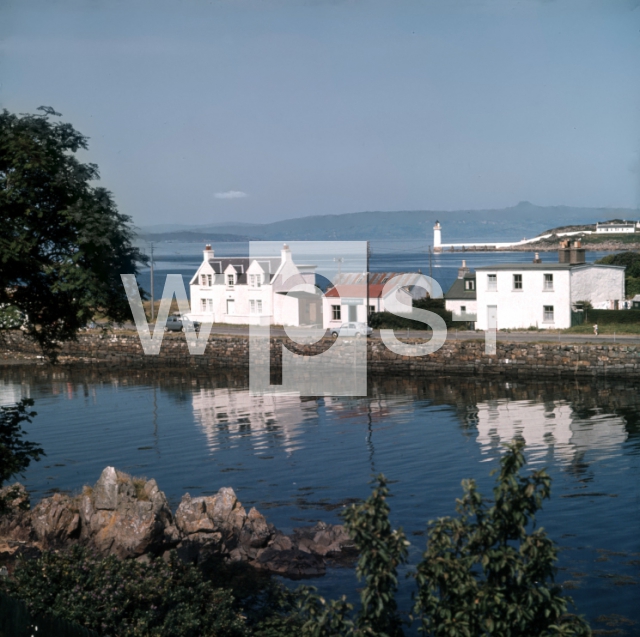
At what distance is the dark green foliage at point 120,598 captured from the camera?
362 inches

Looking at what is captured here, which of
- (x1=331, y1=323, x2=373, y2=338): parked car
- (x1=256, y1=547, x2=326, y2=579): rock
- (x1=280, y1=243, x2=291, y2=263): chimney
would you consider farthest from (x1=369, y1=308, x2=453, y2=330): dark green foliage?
(x1=256, y1=547, x2=326, y2=579): rock

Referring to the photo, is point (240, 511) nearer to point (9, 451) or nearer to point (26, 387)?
point (9, 451)

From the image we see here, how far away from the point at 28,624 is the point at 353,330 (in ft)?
138

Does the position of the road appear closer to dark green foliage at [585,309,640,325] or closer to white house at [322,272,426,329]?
white house at [322,272,426,329]

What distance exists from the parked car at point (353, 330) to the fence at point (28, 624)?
40.9 metres

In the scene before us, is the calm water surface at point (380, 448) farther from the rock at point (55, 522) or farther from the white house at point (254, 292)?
the white house at point (254, 292)

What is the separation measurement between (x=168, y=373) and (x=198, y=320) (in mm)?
9915

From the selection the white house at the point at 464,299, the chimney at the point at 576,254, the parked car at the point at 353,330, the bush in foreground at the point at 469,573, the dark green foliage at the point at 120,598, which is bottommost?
the dark green foliage at the point at 120,598

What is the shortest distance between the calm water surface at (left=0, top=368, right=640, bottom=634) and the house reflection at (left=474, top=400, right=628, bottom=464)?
0.23 feet

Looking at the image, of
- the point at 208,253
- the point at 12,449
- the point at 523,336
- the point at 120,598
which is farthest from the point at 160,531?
the point at 208,253

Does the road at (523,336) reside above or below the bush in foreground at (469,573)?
above

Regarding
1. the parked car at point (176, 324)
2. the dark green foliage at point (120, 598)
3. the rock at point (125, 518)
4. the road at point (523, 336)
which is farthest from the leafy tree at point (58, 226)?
the parked car at point (176, 324)

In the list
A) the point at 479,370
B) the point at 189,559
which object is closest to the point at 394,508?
the point at 189,559

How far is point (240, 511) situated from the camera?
55.0 feet
